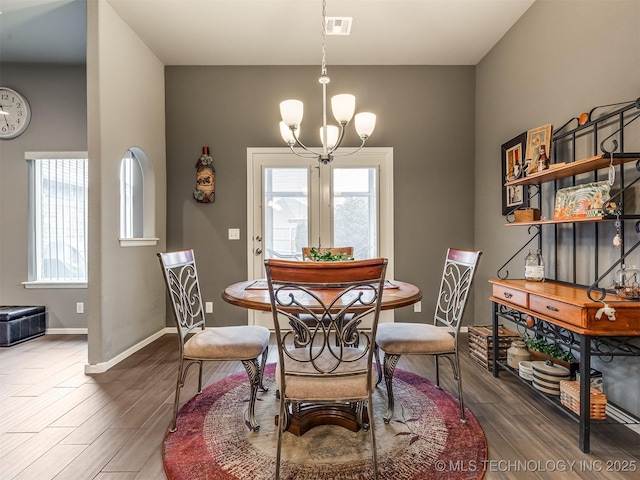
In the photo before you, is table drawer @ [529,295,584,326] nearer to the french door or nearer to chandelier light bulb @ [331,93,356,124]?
chandelier light bulb @ [331,93,356,124]

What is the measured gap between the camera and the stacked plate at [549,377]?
6.59 feet

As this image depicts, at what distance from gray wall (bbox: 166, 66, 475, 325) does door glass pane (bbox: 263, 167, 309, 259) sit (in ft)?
0.94

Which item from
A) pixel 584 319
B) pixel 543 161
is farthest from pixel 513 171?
pixel 584 319

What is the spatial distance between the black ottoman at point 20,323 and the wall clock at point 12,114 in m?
1.92

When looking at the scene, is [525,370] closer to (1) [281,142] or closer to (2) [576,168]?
(2) [576,168]

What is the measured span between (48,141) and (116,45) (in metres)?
1.62

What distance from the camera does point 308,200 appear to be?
12.3 ft

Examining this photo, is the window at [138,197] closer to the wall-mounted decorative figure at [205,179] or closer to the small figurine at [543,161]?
the wall-mounted decorative figure at [205,179]

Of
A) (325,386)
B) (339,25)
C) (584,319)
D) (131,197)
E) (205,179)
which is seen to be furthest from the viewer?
(205,179)

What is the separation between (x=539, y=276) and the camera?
2328mm

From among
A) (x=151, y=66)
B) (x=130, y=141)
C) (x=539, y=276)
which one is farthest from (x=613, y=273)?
(x=151, y=66)

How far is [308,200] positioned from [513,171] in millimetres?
2006

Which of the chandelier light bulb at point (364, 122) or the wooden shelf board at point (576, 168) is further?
the chandelier light bulb at point (364, 122)

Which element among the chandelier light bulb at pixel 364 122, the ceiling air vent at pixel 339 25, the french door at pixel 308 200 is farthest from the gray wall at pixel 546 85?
the ceiling air vent at pixel 339 25
